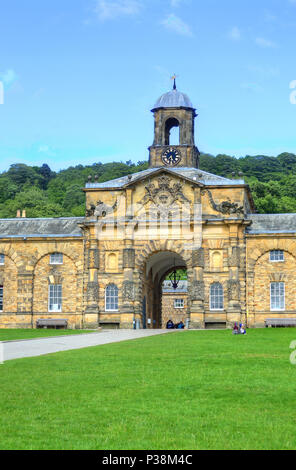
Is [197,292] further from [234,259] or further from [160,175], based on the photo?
[160,175]

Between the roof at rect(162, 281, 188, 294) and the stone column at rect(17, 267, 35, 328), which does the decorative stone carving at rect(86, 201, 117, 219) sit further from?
the roof at rect(162, 281, 188, 294)

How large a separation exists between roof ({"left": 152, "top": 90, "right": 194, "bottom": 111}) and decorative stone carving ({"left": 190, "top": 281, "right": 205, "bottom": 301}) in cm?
1563

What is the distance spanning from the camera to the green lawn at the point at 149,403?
957 cm

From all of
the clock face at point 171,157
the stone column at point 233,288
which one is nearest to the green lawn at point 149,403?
the stone column at point 233,288

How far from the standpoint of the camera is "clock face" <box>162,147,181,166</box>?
→ 57.2 m

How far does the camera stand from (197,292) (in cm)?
5072

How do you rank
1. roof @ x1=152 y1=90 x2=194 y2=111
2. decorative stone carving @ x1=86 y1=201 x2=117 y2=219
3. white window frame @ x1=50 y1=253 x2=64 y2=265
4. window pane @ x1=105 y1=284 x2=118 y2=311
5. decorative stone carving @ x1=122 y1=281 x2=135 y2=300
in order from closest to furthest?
decorative stone carving @ x1=122 y1=281 x2=135 y2=300, window pane @ x1=105 y1=284 x2=118 y2=311, decorative stone carving @ x1=86 y1=201 x2=117 y2=219, white window frame @ x1=50 y1=253 x2=64 y2=265, roof @ x1=152 y1=90 x2=194 y2=111

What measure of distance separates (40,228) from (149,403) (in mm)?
45347

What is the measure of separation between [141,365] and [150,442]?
939cm

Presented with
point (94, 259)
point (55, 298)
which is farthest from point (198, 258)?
point (55, 298)

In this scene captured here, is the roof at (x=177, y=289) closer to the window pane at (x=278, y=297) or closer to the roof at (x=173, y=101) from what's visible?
the roof at (x=173, y=101)

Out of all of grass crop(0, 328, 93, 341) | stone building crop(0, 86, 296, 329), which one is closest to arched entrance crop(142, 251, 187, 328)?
stone building crop(0, 86, 296, 329)

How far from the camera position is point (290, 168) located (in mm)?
126875
